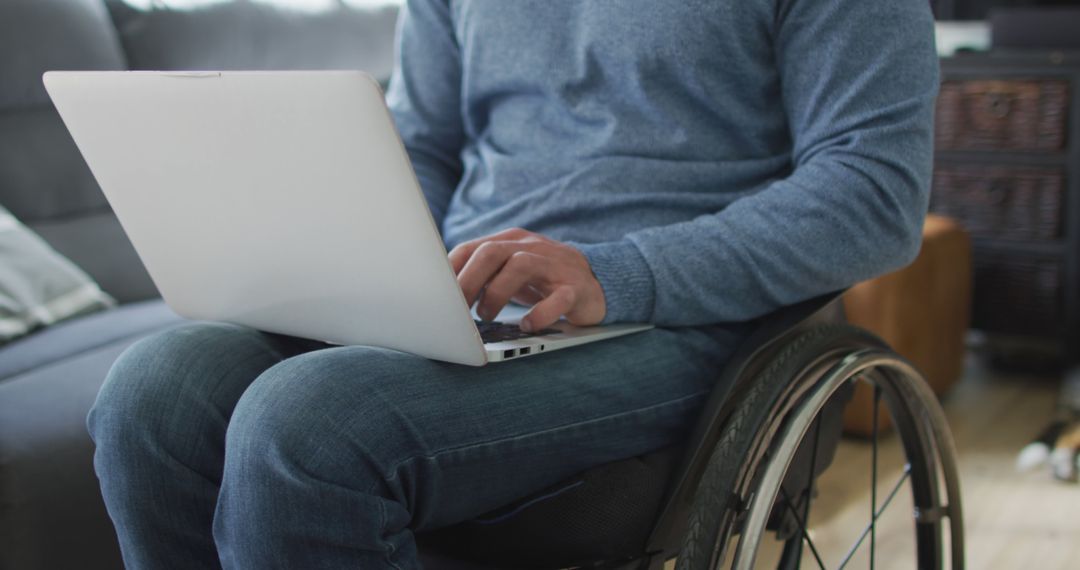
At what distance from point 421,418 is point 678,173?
372 mm

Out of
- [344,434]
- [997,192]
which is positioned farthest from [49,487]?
[997,192]

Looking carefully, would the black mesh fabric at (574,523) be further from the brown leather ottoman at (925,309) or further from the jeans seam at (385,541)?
the brown leather ottoman at (925,309)

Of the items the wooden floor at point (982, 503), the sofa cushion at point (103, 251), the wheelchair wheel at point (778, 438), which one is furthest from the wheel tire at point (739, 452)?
the sofa cushion at point (103, 251)

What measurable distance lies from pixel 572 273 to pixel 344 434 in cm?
23

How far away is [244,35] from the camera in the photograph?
6.64ft

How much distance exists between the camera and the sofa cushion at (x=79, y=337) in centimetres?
145

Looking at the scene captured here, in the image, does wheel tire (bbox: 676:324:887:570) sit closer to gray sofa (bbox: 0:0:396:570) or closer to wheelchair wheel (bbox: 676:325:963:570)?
wheelchair wheel (bbox: 676:325:963:570)

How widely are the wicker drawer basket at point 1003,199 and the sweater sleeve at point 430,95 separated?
1623mm

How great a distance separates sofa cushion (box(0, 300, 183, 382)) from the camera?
1.45 meters

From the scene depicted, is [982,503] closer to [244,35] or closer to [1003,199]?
[1003,199]

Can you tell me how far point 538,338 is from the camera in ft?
2.68

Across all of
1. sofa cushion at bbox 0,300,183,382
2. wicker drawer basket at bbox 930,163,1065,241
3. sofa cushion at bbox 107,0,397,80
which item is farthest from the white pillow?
wicker drawer basket at bbox 930,163,1065,241

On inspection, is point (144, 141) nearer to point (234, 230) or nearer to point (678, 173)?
point (234, 230)

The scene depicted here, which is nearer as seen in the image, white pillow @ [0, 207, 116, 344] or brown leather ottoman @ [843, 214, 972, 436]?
white pillow @ [0, 207, 116, 344]
